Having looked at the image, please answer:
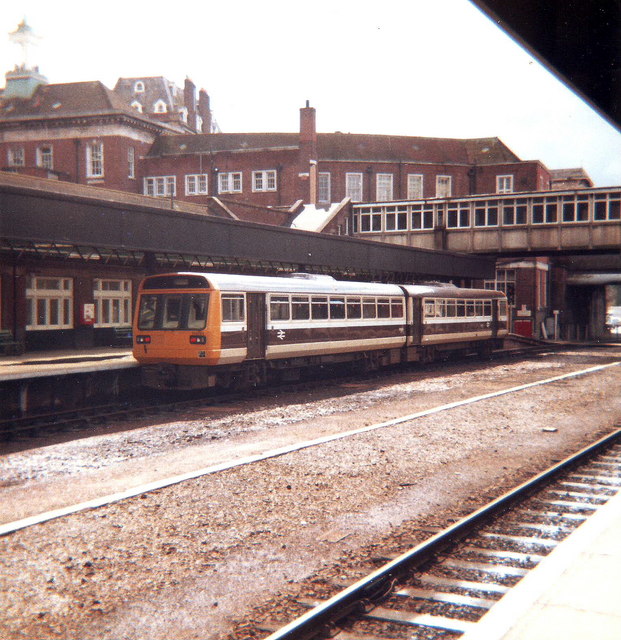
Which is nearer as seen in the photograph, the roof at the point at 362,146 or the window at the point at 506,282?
the window at the point at 506,282

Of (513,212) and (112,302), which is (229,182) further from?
(112,302)

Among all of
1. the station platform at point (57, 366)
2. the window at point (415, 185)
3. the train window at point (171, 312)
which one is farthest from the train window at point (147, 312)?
the window at point (415, 185)

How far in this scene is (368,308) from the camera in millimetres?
23234

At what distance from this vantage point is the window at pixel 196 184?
6381 cm

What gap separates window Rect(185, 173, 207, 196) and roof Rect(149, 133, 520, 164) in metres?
2.12

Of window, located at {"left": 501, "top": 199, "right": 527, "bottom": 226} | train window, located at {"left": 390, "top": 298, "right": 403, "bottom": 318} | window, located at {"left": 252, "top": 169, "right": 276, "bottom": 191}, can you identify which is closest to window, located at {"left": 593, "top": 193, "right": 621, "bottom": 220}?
window, located at {"left": 501, "top": 199, "right": 527, "bottom": 226}

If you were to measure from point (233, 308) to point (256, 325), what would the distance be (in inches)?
40.3

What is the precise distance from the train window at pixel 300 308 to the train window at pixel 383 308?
434cm

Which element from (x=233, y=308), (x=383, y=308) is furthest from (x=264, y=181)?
(x=233, y=308)

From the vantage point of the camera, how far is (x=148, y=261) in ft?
70.5

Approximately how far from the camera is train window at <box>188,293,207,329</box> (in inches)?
663

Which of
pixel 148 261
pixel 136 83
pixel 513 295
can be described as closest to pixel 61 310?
pixel 148 261

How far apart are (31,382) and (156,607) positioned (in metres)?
11.7

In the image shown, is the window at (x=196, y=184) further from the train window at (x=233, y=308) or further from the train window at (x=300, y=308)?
the train window at (x=233, y=308)
